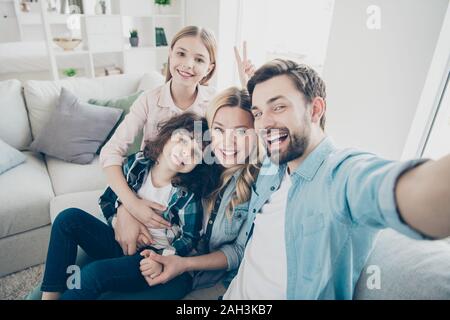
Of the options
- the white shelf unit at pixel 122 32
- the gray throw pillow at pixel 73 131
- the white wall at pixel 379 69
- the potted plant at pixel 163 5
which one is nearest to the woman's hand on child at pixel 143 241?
the gray throw pillow at pixel 73 131

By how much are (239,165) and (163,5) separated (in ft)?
9.38

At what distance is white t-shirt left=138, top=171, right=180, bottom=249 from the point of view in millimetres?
934

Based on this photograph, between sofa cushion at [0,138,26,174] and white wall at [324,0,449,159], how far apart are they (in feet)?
5.67

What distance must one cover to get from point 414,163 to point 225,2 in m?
→ 2.66

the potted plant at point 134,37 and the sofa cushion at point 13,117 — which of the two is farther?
the potted plant at point 134,37

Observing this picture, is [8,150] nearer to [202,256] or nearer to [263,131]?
[202,256]

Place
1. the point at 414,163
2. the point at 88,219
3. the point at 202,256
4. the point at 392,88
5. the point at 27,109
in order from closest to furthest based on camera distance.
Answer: the point at 414,163
the point at 202,256
the point at 88,219
the point at 392,88
the point at 27,109

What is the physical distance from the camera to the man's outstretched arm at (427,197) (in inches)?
16.0

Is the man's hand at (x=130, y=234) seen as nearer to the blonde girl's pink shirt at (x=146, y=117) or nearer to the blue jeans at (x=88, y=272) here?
the blue jeans at (x=88, y=272)

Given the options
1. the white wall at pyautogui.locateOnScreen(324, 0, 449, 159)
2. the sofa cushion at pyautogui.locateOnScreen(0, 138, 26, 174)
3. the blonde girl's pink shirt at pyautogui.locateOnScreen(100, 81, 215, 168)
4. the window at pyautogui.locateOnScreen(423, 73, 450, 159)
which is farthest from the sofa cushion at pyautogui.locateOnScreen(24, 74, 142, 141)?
the window at pyautogui.locateOnScreen(423, 73, 450, 159)

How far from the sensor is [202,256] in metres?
0.87

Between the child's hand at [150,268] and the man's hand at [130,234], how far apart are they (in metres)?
0.10

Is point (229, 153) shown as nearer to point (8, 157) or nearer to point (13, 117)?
point (8, 157)
